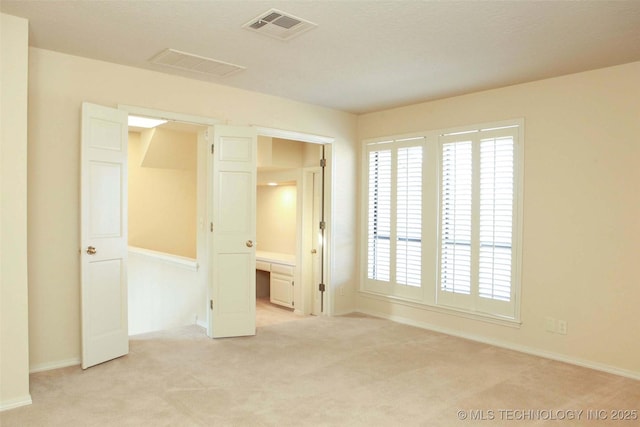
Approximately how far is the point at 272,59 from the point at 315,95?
126cm

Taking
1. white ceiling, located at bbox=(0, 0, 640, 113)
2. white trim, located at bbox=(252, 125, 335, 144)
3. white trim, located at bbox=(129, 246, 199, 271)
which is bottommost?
white trim, located at bbox=(129, 246, 199, 271)

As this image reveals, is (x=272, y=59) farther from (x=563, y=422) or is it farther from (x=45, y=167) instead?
(x=563, y=422)

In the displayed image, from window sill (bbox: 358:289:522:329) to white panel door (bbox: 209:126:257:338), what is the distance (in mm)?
1712

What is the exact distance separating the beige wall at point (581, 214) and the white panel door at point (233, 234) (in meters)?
2.49

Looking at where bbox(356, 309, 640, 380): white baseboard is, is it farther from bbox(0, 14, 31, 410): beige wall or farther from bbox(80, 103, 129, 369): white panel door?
bbox(0, 14, 31, 410): beige wall

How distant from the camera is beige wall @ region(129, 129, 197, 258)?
6.92m

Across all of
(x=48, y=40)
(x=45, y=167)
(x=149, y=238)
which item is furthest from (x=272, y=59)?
(x=149, y=238)

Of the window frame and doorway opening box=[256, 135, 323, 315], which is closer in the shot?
the window frame

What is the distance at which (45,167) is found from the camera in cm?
367

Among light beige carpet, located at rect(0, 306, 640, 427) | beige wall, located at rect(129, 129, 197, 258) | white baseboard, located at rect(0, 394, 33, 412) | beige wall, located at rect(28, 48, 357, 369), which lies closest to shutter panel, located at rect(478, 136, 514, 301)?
light beige carpet, located at rect(0, 306, 640, 427)

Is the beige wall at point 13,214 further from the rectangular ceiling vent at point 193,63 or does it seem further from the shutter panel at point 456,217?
the shutter panel at point 456,217

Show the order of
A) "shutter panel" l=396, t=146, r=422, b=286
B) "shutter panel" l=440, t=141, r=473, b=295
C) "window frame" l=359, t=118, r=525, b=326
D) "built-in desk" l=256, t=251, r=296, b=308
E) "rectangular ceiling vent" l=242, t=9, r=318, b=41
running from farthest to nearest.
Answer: "built-in desk" l=256, t=251, r=296, b=308 → "shutter panel" l=396, t=146, r=422, b=286 → "shutter panel" l=440, t=141, r=473, b=295 → "window frame" l=359, t=118, r=525, b=326 → "rectangular ceiling vent" l=242, t=9, r=318, b=41

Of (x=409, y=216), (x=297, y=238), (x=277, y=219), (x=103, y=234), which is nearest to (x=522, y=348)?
(x=409, y=216)

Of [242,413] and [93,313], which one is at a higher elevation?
[93,313]
